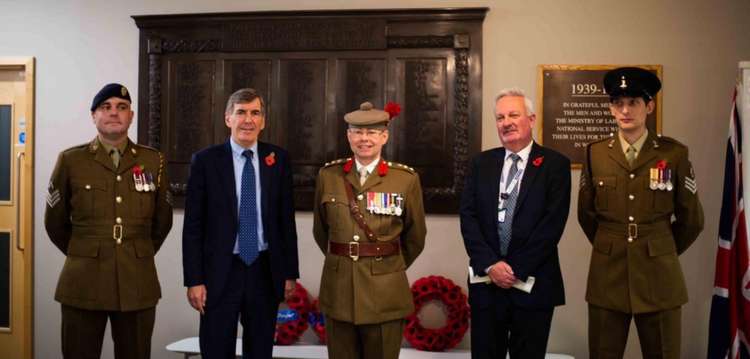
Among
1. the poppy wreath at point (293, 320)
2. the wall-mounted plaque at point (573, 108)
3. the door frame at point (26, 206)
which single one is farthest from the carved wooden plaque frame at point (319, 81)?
the door frame at point (26, 206)

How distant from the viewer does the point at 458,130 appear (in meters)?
4.14

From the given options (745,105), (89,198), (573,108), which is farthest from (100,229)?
(745,105)

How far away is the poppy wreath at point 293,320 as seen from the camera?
163 inches

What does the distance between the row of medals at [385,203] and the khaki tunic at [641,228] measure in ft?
3.14

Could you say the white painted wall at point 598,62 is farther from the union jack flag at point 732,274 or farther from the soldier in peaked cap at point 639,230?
the soldier in peaked cap at point 639,230

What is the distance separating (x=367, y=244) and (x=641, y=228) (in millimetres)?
1243

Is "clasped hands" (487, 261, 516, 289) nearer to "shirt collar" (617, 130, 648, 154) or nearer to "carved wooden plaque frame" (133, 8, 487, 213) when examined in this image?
"shirt collar" (617, 130, 648, 154)

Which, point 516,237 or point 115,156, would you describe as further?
point 115,156

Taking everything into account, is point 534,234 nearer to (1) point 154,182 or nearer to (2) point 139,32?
(1) point 154,182

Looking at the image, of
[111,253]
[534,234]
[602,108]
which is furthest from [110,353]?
[602,108]

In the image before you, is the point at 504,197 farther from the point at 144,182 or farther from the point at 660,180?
the point at 144,182

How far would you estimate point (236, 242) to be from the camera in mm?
2791

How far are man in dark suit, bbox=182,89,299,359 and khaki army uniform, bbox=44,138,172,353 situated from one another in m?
0.36

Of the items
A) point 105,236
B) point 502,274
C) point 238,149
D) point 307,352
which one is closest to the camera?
point 502,274
